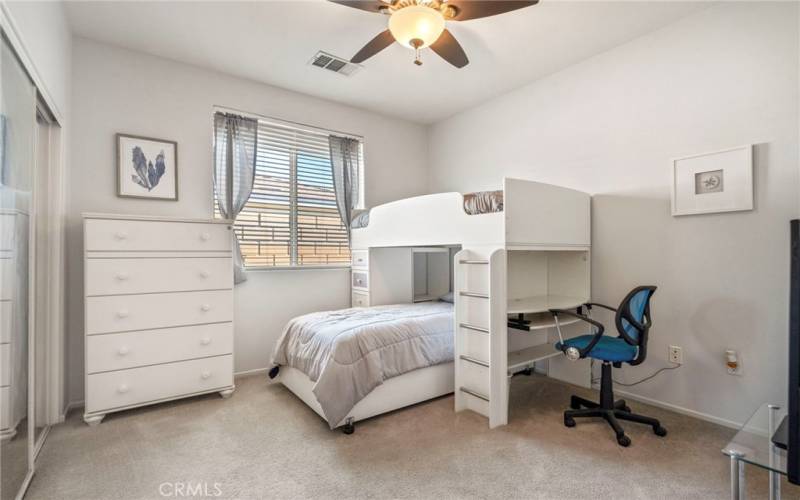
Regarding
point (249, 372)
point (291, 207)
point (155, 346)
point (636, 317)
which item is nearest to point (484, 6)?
point (636, 317)

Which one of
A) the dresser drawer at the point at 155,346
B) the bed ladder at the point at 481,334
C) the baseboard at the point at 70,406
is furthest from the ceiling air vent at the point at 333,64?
the baseboard at the point at 70,406

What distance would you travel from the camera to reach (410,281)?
4.00 metres

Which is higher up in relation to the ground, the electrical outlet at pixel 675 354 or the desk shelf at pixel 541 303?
the desk shelf at pixel 541 303

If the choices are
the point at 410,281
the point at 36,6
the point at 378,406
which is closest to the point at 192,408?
the point at 378,406

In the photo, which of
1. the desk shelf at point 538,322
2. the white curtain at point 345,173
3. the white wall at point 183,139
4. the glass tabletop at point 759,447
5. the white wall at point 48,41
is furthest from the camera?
the white curtain at point 345,173

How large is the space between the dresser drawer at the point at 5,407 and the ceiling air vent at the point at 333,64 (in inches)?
108

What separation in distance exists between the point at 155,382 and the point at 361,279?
1899mm

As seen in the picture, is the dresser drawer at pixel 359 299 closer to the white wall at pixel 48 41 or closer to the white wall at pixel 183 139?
the white wall at pixel 183 139

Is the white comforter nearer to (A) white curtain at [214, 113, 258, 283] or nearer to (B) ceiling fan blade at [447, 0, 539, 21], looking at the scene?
(A) white curtain at [214, 113, 258, 283]

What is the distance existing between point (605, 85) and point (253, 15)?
265 cm

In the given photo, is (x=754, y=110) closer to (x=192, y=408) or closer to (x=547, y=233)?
(x=547, y=233)

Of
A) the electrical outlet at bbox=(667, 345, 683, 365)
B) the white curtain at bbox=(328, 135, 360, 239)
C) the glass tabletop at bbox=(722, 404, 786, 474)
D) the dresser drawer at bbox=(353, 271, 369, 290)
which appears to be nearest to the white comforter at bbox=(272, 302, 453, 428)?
the dresser drawer at bbox=(353, 271, 369, 290)

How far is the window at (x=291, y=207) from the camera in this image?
3532 mm

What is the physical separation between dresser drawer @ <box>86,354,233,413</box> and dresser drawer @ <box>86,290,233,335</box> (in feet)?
0.96
